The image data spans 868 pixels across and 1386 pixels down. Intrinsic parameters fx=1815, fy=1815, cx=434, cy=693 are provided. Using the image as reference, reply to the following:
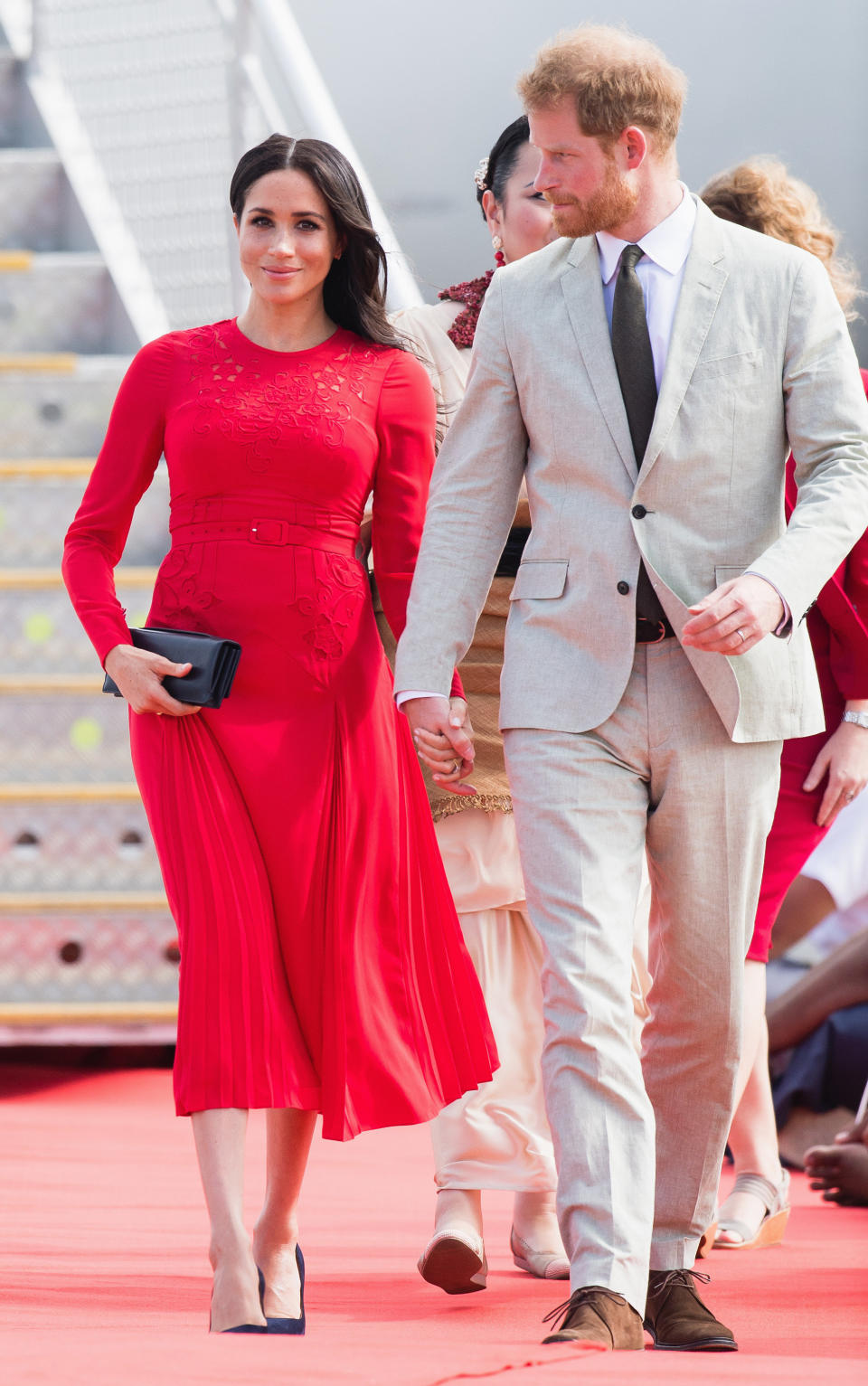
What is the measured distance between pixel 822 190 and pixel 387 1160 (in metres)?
6.16

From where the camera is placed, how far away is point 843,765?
3.09 m

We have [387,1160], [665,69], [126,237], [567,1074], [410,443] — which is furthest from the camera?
[126,237]

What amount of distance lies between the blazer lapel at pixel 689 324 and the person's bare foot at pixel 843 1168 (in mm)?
2088

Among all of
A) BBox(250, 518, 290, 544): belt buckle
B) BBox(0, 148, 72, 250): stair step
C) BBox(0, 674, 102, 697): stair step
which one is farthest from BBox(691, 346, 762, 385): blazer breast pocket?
BBox(0, 148, 72, 250): stair step

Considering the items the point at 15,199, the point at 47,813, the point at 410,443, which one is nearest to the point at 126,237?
the point at 15,199

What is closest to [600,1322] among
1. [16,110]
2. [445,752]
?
[445,752]

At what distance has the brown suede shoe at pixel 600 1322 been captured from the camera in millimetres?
2113

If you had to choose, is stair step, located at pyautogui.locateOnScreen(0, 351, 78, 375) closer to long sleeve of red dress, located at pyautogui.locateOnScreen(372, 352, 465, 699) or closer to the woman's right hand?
long sleeve of red dress, located at pyautogui.locateOnScreen(372, 352, 465, 699)

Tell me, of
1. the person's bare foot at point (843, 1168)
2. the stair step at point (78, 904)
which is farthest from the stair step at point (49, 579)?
the person's bare foot at point (843, 1168)

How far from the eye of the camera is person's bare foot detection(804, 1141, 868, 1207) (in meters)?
3.90

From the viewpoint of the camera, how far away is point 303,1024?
2633 millimetres

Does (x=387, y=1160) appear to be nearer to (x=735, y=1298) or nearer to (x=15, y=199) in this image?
(x=735, y=1298)

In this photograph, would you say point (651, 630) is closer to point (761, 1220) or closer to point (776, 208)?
point (776, 208)

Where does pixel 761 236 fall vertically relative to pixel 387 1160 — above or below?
above
